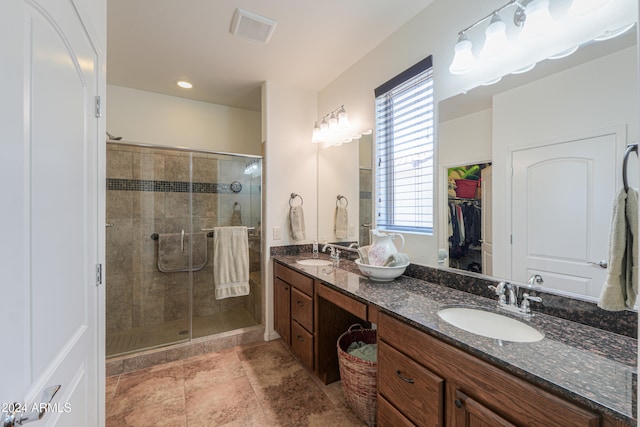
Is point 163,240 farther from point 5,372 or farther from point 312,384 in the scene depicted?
point 5,372

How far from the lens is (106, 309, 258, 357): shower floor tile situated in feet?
7.82

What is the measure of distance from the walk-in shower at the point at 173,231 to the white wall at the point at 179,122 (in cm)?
49

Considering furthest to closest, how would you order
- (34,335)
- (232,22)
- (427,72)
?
(232,22) < (427,72) < (34,335)

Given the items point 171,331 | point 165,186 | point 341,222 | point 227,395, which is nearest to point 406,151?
point 341,222

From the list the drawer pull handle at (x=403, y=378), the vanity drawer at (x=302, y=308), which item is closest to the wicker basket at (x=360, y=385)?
the drawer pull handle at (x=403, y=378)

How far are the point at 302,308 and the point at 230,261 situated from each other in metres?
1.00

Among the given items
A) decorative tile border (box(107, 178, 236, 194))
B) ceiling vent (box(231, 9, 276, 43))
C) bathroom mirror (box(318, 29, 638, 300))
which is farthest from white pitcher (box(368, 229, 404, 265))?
decorative tile border (box(107, 178, 236, 194))

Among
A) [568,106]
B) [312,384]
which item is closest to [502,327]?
[568,106]

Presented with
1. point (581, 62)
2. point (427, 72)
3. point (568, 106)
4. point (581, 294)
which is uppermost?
point (427, 72)

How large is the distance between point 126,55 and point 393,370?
3.01 m

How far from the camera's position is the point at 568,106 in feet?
3.58

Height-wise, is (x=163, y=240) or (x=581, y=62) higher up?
(x=581, y=62)

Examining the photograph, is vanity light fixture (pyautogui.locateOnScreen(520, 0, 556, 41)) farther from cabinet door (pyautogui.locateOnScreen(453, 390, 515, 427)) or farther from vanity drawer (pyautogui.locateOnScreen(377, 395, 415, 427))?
vanity drawer (pyautogui.locateOnScreen(377, 395, 415, 427))

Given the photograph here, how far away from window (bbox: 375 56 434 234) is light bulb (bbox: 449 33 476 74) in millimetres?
249
